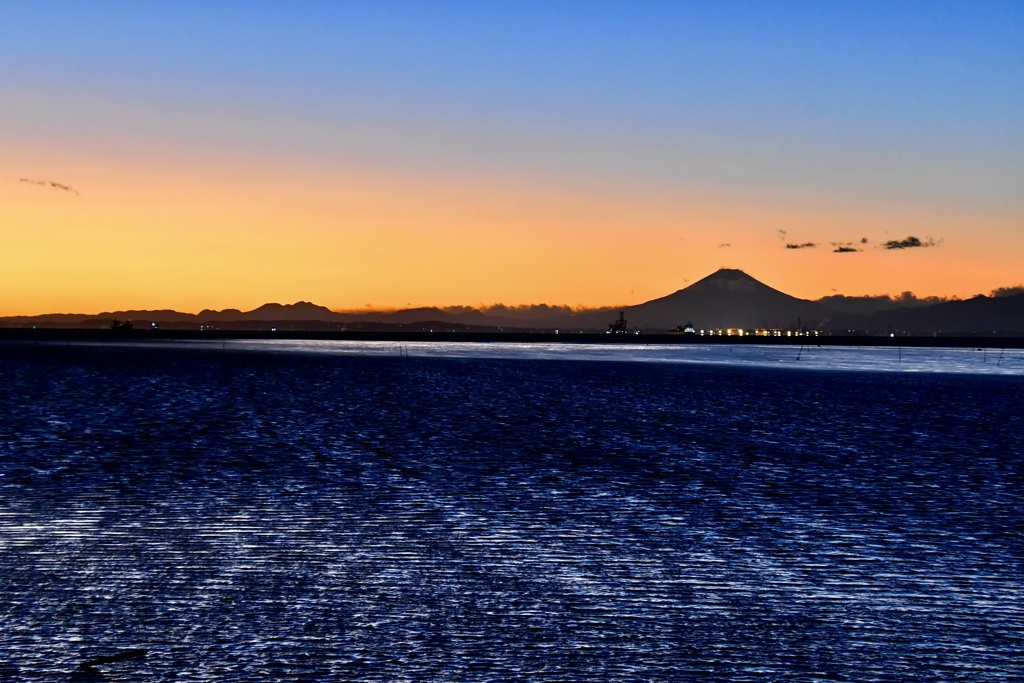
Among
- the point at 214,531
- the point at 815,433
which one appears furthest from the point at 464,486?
the point at 815,433

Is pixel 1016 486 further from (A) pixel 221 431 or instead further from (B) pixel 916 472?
(A) pixel 221 431

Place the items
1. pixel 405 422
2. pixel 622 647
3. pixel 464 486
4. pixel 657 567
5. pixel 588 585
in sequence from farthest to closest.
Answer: pixel 405 422 → pixel 464 486 → pixel 657 567 → pixel 588 585 → pixel 622 647

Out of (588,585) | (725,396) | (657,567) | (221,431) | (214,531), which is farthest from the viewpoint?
(725,396)

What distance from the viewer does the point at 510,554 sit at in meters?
15.4

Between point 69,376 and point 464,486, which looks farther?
point 69,376

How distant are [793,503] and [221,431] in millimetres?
21332

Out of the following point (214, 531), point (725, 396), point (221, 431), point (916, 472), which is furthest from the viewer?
point (725, 396)

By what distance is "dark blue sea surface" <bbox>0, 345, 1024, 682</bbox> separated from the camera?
10.4 m

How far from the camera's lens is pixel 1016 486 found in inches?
923

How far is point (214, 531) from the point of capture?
55.9ft

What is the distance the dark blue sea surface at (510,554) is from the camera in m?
10.4

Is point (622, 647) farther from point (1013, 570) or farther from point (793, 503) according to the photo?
point (793, 503)

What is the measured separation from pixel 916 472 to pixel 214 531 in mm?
16745

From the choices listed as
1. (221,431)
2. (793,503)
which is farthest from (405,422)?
(793,503)
